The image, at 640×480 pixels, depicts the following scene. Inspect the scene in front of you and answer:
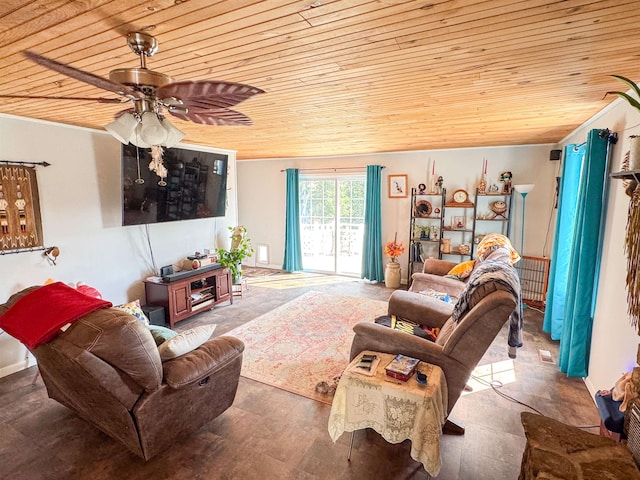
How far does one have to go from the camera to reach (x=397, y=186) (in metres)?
5.62

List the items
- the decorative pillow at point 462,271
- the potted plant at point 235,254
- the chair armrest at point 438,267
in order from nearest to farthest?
the decorative pillow at point 462,271, the chair armrest at point 438,267, the potted plant at point 235,254

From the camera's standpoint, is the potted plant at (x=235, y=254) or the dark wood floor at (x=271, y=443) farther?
the potted plant at (x=235, y=254)

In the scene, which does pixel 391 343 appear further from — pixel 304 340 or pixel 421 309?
pixel 304 340

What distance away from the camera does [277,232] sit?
22.2ft

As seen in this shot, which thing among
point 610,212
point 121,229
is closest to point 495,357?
point 610,212

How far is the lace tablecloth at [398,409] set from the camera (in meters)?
1.68

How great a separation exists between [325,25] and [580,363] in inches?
125

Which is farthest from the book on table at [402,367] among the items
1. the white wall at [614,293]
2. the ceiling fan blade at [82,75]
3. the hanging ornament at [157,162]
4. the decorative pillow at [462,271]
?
the hanging ornament at [157,162]

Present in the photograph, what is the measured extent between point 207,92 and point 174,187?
9.56 feet

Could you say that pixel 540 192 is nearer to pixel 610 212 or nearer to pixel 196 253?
pixel 610 212

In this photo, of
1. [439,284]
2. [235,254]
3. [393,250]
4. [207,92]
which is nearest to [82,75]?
[207,92]

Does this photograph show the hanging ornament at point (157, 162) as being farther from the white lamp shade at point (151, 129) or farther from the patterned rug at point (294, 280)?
the patterned rug at point (294, 280)

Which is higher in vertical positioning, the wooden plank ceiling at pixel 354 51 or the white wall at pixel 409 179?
the wooden plank ceiling at pixel 354 51

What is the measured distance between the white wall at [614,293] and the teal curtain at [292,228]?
15.0 ft
